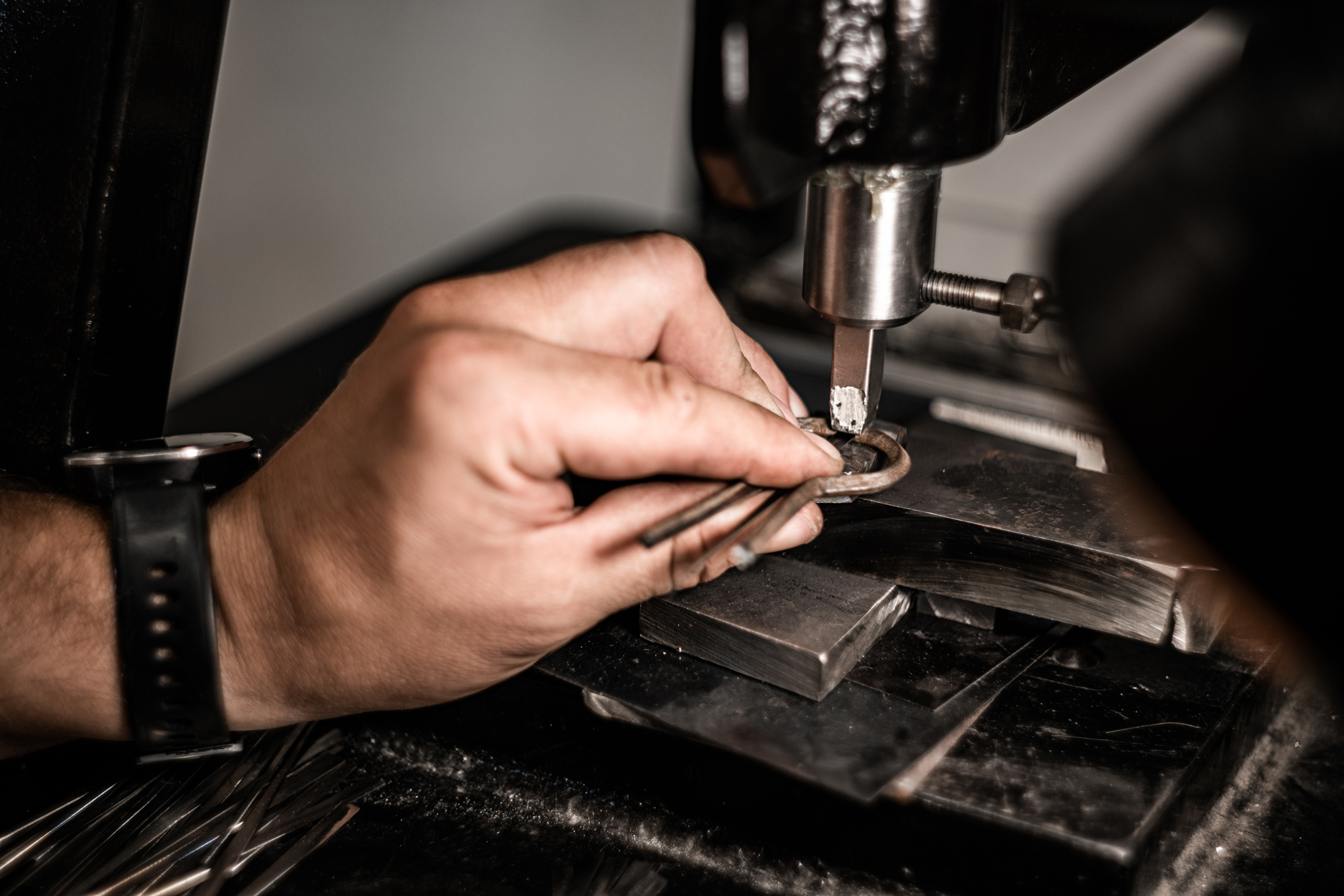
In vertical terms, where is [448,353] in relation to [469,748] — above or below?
above

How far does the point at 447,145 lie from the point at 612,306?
247 cm

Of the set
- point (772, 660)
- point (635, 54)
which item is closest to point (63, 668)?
point (772, 660)

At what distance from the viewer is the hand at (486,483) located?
2.16ft

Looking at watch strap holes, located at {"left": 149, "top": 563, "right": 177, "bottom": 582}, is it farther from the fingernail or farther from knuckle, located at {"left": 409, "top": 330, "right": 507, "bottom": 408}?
the fingernail

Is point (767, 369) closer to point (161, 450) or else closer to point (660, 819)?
point (660, 819)

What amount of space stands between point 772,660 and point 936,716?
0.44ft

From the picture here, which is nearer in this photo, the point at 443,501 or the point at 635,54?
the point at 443,501

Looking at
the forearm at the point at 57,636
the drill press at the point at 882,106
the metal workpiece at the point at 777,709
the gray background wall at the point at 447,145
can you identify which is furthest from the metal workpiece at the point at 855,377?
the gray background wall at the point at 447,145

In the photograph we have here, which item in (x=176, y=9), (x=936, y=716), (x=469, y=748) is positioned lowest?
(x=469, y=748)

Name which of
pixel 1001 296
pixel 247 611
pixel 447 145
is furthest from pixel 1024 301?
pixel 447 145

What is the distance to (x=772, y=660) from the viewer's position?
2.50ft

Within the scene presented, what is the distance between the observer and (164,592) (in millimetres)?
781

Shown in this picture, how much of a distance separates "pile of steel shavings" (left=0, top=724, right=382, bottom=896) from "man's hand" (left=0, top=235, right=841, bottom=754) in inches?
2.1

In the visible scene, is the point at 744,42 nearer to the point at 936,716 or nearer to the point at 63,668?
the point at 936,716
